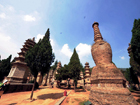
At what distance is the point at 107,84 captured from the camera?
17.5 feet

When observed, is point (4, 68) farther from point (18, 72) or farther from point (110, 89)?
point (110, 89)

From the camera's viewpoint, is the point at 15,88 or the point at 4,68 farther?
the point at 4,68

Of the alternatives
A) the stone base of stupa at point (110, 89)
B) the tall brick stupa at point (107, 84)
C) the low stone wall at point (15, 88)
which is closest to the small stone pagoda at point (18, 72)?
the low stone wall at point (15, 88)

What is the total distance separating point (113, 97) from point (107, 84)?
0.89 meters

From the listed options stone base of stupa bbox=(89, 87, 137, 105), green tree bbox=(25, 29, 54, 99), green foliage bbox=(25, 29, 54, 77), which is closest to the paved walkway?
green tree bbox=(25, 29, 54, 99)

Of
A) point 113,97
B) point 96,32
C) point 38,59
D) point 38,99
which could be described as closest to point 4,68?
point 38,59

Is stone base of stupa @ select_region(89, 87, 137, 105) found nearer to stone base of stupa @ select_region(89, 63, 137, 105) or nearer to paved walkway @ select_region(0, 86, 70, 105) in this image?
stone base of stupa @ select_region(89, 63, 137, 105)

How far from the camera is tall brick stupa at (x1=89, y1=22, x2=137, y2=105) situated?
4626mm

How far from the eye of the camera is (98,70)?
6090 millimetres

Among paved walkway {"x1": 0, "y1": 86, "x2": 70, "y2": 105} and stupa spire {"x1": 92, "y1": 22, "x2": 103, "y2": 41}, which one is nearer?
paved walkway {"x1": 0, "y1": 86, "x2": 70, "y2": 105}

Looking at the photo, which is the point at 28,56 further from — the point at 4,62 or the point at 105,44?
the point at 4,62

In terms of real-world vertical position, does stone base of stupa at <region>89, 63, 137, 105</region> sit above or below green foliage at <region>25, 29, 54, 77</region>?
below

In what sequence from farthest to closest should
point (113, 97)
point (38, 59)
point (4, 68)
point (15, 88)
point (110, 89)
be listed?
1. point (4, 68)
2. point (15, 88)
3. point (38, 59)
4. point (110, 89)
5. point (113, 97)

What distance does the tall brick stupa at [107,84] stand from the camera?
15.2ft
